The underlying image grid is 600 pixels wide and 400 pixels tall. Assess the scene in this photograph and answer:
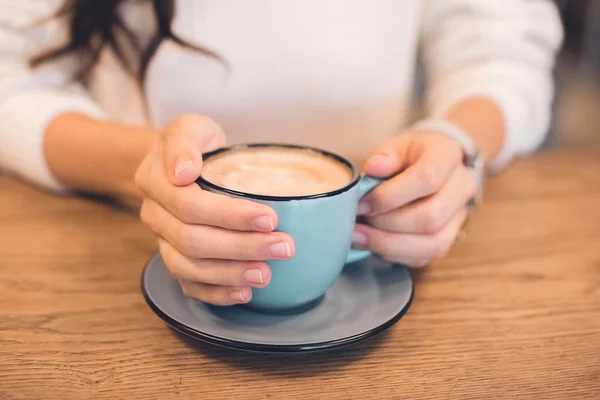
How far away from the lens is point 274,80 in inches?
40.3

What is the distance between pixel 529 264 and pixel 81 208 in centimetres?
60

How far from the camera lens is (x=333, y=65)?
1.03m

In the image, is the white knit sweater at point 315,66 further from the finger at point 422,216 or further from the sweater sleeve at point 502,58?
the finger at point 422,216

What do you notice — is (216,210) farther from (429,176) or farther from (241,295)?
(429,176)

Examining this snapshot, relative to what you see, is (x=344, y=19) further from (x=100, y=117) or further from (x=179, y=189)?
(x=179, y=189)

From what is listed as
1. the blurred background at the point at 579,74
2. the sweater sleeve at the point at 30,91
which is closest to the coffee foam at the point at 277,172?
the sweater sleeve at the point at 30,91

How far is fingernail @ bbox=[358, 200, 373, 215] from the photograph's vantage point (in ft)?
1.92

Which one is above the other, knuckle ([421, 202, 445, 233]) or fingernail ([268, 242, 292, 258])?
fingernail ([268, 242, 292, 258])

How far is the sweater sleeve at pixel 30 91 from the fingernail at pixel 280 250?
51 cm

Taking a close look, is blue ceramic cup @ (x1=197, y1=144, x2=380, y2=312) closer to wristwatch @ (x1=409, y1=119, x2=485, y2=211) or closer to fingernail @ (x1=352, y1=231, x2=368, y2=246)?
fingernail @ (x1=352, y1=231, x2=368, y2=246)

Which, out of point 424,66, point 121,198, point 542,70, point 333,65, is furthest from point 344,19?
point 121,198

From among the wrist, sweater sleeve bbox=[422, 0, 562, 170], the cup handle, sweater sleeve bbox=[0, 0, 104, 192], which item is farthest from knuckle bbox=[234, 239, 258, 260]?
sweater sleeve bbox=[422, 0, 562, 170]

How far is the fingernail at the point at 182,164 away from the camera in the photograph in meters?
0.49

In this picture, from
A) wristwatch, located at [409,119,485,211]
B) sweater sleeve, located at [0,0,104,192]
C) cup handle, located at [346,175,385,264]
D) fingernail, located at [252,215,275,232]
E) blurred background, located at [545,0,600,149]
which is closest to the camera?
fingernail, located at [252,215,275,232]
